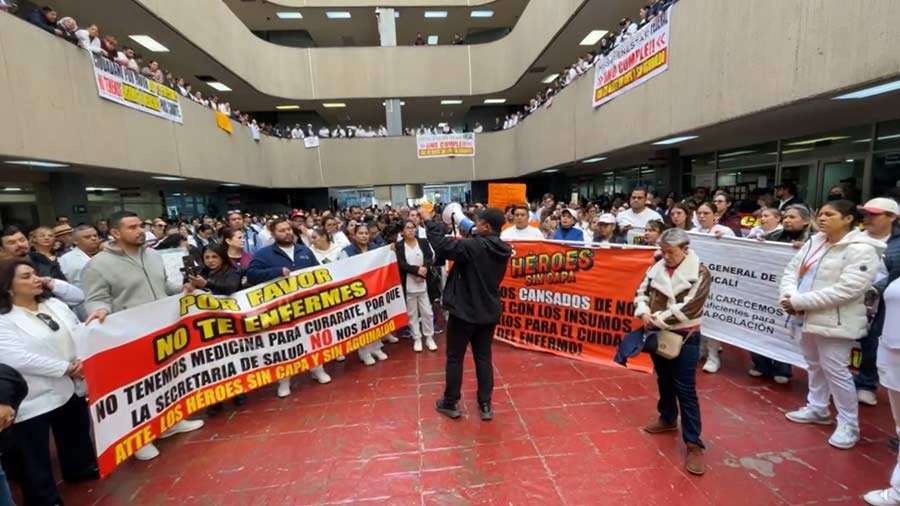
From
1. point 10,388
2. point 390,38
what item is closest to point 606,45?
point 10,388

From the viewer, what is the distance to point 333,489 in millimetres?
2725

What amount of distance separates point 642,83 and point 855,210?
5.79 m

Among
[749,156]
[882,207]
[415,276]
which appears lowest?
[415,276]

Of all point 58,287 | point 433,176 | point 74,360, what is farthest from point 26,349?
point 433,176

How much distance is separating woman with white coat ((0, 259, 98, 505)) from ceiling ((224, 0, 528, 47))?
18.6m

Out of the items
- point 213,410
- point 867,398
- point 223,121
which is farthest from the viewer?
point 223,121

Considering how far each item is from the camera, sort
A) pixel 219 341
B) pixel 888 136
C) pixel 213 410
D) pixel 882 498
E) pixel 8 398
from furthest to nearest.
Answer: pixel 888 136 → pixel 213 410 → pixel 219 341 → pixel 882 498 → pixel 8 398

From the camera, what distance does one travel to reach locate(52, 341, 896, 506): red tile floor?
2.60 m

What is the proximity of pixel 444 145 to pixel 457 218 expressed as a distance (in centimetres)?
1527

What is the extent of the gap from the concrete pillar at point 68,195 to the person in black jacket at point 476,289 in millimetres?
9708

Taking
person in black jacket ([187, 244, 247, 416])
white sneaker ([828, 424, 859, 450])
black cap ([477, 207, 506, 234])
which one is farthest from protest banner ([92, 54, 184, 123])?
white sneaker ([828, 424, 859, 450])

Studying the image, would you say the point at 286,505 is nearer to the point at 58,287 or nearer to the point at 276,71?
the point at 58,287

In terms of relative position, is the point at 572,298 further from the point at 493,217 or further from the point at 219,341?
the point at 219,341

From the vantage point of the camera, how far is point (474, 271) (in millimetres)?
3293
